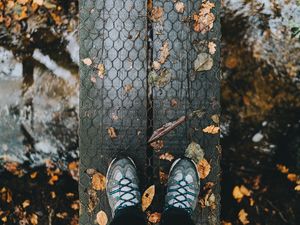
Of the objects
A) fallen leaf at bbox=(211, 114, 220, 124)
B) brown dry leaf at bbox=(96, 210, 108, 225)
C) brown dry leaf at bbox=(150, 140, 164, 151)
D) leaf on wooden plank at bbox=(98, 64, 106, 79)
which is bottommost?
brown dry leaf at bbox=(96, 210, 108, 225)

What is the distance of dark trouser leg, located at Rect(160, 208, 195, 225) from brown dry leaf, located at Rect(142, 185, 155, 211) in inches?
7.0

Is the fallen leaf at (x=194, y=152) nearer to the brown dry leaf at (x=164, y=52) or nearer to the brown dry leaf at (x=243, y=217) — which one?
the brown dry leaf at (x=164, y=52)

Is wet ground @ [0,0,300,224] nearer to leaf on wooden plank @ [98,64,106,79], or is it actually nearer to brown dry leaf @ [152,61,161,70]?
leaf on wooden plank @ [98,64,106,79]

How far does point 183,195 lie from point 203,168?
0.23 meters

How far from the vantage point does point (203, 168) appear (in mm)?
2602

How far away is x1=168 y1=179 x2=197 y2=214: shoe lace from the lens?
247cm

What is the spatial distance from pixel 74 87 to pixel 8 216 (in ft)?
3.72

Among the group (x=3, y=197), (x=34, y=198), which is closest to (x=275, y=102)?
(x=34, y=198)

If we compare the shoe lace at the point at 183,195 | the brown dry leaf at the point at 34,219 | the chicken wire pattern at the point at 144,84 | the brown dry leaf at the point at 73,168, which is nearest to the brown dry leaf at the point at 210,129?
the chicken wire pattern at the point at 144,84

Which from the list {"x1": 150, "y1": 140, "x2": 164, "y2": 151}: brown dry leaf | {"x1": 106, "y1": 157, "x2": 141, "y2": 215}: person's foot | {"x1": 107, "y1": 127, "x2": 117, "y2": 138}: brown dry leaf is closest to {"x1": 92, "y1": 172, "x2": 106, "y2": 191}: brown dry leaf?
{"x1": 106, "y1": 157, "x2": 141, "y2": 215}: person's foot

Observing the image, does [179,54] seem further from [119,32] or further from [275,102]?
[275,102]

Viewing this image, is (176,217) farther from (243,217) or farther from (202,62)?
(243,217)

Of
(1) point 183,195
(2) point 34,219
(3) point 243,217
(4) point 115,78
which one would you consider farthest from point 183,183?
(2) point 34,219

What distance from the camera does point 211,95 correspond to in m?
2.58
